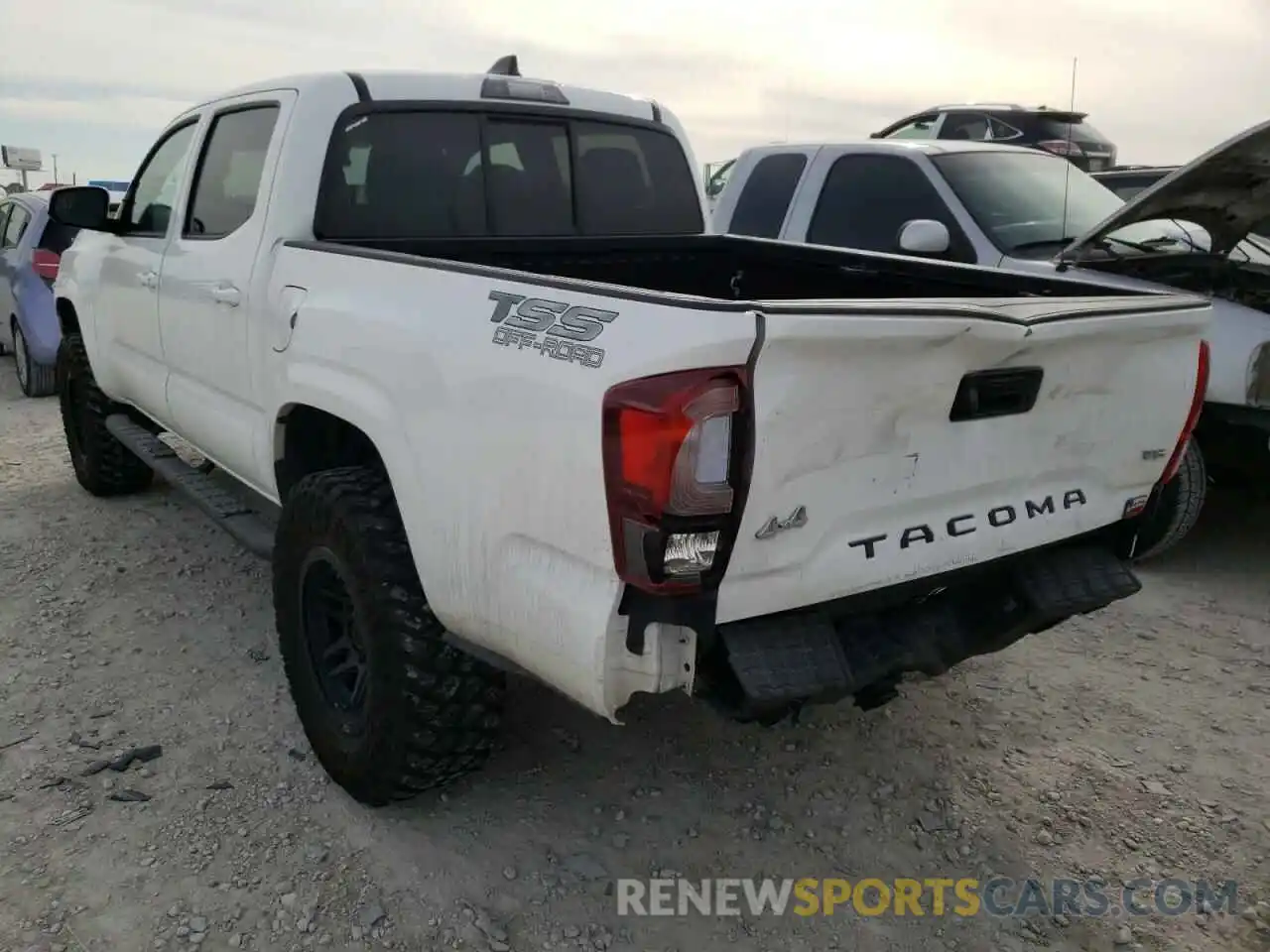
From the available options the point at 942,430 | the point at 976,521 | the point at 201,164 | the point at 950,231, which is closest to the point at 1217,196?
the point at 950,231

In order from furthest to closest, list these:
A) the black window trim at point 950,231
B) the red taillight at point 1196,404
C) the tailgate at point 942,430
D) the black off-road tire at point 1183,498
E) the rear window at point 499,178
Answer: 1. the black window trim at point 950,231
2. the black off-road tire at point 1183,498
3. the rear window at point 499,178
4. the red taillight at point 1196,404
5. the tailgate at point 942,430

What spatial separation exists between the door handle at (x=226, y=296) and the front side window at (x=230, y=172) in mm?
229

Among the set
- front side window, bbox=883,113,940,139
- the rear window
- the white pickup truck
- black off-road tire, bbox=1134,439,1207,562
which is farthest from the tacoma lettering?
front side window, bbox=883,113,940,139

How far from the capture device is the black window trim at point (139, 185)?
443 cm

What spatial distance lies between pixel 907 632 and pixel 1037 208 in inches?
160

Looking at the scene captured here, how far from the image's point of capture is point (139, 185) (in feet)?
16.0

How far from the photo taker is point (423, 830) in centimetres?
288

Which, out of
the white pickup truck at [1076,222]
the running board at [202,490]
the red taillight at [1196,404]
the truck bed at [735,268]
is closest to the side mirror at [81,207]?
the running board at [202,490]

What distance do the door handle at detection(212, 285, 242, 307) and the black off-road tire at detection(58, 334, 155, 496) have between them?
2053mm

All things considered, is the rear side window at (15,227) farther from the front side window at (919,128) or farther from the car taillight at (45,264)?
the front side window at (919,128)

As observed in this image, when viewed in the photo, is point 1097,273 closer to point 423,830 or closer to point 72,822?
point 423,830

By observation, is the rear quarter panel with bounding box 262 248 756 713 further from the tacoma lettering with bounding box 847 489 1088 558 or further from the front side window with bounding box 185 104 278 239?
the front side window with bounding box 185 104 278 239

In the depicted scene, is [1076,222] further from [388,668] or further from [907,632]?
[388,668]

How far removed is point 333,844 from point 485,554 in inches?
41.8
